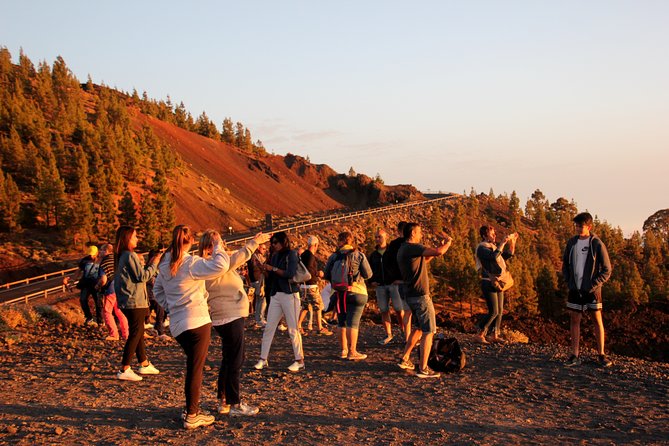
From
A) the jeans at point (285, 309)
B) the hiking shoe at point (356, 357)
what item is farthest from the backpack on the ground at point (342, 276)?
the hiking shoe at point (356, 357)

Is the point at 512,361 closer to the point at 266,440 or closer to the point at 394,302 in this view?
the point at 394,302

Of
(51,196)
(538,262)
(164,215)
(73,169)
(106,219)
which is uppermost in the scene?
(73,169)

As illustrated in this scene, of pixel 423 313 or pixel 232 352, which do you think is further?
pixel 423 313

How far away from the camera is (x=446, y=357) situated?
28.3ft

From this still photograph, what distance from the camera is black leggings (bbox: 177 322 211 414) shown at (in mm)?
5757

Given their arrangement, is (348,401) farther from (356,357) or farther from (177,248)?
(177,248)

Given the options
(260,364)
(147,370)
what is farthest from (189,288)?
(260,364)

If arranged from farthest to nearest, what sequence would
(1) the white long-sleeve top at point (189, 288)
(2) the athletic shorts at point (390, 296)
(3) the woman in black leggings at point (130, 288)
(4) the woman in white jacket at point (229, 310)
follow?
(2) the athletic shorts at point (390, 296) < (3) the woman in black leggings at point (130, 288) < (4) the woman in white jacket at point (229, 310) < (1) the white long-sleeve top at point (189, 288)

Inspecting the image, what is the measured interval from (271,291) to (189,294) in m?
Result: 2.84

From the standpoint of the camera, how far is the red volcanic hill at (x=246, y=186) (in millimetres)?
68688

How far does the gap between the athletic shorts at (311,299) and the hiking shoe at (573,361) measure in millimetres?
4746

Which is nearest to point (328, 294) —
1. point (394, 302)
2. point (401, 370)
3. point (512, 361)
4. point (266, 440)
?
point (394, 302)

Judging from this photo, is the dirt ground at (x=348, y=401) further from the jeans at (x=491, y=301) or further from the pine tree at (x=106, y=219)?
the pine tree at (x=106, y=219)

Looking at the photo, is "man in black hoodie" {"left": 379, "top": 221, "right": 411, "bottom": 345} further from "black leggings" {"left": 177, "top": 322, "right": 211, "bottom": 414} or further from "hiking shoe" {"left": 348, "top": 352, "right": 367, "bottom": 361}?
"black leggings" {"left": 177, "top": 322, "right": 211, "bottom": 414}
